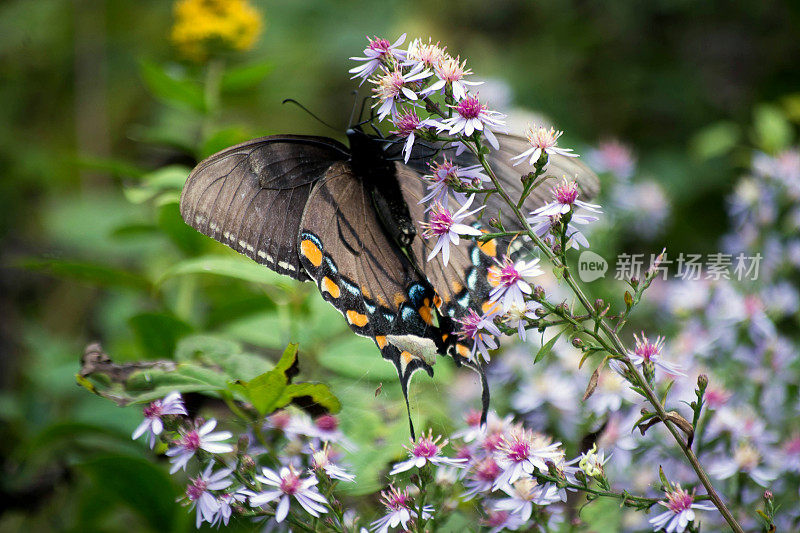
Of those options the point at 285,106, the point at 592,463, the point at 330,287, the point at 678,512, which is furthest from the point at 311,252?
the point at 285,106

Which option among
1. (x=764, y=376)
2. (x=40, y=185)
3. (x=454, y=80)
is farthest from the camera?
(x=40, y=185)

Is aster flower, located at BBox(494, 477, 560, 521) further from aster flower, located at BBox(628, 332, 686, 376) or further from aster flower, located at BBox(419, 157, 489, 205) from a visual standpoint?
aster flower, located at BBox(419, 157, 489, 205)

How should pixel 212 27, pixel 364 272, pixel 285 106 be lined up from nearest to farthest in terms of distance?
pixel 364 272
pixel 212 27
pixel 285 106

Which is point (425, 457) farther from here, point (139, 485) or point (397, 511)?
point (139, 485)

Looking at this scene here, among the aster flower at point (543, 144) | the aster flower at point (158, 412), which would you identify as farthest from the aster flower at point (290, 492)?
the aster flower at point (543, 144)

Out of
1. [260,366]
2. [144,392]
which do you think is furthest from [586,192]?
[144,392]

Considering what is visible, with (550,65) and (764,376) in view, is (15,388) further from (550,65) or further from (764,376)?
(550,65)
